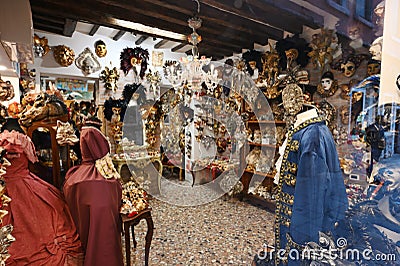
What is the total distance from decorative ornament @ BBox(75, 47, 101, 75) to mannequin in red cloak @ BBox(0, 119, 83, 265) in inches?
90.5

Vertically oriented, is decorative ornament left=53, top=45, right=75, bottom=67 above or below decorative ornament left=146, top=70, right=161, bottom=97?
above

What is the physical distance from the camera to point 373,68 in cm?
87

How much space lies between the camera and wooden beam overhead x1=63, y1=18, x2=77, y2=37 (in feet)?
9.54

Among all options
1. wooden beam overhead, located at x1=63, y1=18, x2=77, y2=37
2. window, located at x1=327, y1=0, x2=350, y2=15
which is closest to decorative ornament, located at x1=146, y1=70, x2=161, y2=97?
wooden beam overhead, located at x1=63, y1=18, x2=77, y2=37

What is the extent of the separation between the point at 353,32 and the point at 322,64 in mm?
1258

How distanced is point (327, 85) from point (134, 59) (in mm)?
3130

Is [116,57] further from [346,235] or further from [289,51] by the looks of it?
[346,235]

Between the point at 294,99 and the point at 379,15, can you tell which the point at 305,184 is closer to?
the point at 294,99

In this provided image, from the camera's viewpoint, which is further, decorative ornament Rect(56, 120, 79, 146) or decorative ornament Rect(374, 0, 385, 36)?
decorative ornament Rect(56, 120, 79, 146)

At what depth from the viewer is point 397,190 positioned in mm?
665

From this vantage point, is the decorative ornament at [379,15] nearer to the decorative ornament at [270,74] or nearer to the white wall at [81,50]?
the decorative ornament at [270,74]

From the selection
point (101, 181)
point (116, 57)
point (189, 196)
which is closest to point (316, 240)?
point (101, 181)

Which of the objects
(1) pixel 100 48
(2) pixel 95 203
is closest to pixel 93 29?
(1) pixel 100 48

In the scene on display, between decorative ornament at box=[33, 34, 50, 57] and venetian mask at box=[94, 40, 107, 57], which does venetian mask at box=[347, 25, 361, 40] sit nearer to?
venetian mask at box=[94, 40, 107, 57]
